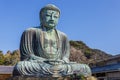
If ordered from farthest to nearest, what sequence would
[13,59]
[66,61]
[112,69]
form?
[13,59] → [112,69] → [66,61]

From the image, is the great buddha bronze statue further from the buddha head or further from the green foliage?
the green foliage

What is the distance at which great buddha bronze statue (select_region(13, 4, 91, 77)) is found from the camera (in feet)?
32.4

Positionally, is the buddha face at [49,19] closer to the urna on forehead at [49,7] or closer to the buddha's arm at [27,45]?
the urna on forehead at [49,7]

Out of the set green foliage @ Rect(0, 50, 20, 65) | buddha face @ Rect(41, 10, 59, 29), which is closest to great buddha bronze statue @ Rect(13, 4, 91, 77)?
buddha face @ Rect(41, 10, 59, 29)

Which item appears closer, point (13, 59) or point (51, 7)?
point (51, 7)

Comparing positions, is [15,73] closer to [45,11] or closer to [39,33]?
[39,33]

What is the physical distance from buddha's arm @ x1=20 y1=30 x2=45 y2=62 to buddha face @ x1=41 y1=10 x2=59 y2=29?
0.52 metres

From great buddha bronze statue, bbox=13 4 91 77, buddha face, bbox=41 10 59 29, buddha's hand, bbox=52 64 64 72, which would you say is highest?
buddha face, bbox=41 10 59 29

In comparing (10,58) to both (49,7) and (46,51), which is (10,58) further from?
(46,51)

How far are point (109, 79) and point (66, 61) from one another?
28.4 ft

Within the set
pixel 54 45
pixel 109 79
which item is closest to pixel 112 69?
pixel 109 79

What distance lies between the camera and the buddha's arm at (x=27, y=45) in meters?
10.5

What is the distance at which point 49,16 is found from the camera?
1095 centimetres

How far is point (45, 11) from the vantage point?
11.0 m
